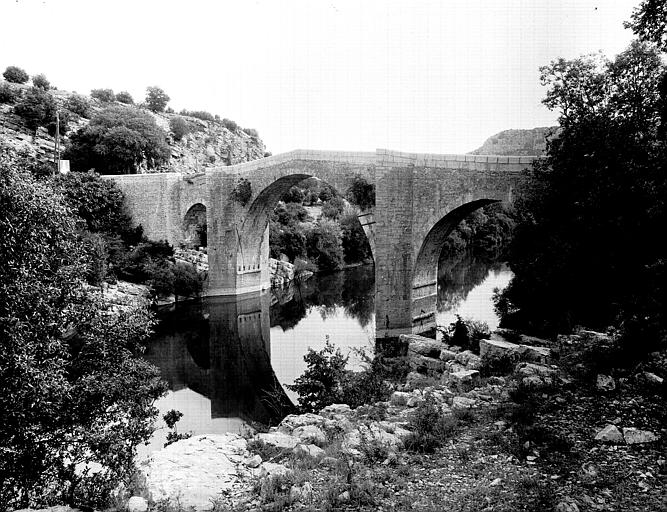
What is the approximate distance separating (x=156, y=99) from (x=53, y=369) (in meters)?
51.3

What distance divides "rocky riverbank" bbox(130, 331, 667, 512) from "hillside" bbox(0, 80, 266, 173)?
27.3m

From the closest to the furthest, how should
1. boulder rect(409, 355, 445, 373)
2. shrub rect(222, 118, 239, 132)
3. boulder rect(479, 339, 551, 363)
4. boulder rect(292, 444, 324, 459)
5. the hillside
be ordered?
1. boulder rect(292, 444, 324, 459)
2. boulder rect(479, 339, 551, 363)
3. boulder rect(409, 355, 445, 373)
4. the hillside
5. shrub rect(222, 118, 239, 132)

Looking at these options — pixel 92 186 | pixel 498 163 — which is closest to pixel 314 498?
pixel 498 163

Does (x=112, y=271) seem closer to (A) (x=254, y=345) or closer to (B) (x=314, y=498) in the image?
(A) (x=254, y=345)

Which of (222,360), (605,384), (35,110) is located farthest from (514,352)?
(35,110)

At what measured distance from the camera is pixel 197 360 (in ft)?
49.7

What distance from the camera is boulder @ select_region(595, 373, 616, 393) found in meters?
5.70

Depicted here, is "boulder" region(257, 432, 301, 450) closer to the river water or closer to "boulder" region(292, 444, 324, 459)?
"boulder" region(292, 444, 324, 459)

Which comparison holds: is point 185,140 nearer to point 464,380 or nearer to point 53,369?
point 464,380

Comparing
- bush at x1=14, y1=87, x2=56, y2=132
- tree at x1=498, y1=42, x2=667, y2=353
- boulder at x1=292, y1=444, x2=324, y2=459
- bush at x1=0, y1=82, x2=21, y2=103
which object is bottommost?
boulder at x1=292, y1=444, x2=324, y2=459

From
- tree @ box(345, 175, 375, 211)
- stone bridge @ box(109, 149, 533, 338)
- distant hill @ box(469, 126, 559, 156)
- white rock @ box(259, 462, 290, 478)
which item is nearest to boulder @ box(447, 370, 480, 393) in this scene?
white rock @ box(259, 462, 290, 478)

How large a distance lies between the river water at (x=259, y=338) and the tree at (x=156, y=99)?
31607 millimetres

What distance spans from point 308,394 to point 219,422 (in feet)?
8.03

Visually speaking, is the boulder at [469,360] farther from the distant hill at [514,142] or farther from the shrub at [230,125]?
the shrub at [230,125]
